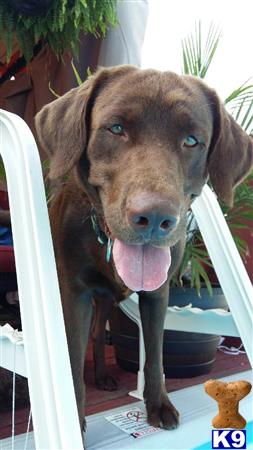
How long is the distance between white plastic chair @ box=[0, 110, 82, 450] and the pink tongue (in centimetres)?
16

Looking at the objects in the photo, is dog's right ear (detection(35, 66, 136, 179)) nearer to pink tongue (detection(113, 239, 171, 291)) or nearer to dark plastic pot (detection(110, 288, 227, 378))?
pink tongue (detection(113, 239, 171, 291))

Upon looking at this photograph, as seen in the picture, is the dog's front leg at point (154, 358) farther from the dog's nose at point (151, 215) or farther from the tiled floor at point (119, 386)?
the dog's nose at point (151, 215)

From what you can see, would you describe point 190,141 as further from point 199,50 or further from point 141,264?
point 199,50

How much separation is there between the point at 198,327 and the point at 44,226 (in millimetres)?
839

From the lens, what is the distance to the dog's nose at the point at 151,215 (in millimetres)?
794

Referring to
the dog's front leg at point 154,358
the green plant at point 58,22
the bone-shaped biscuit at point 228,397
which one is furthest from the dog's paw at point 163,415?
the green plant at point 58,22

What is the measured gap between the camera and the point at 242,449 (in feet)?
3.14

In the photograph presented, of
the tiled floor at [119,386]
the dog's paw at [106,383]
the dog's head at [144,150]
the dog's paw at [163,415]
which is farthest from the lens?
the dog's paw at [106,383]

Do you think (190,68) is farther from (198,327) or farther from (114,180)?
(114,180)

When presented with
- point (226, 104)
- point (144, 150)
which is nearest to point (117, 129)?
point (144, 150)

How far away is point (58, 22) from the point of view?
5.81 feet

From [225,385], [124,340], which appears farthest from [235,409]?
[124,340]

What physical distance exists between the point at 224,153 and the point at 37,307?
616 mm

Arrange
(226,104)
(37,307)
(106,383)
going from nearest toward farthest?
(37,307) < (106,383) < (226,104)
